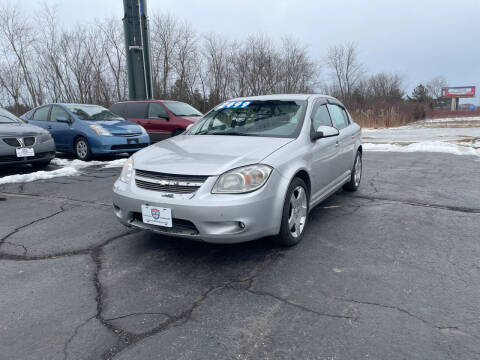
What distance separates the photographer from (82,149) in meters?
8.93

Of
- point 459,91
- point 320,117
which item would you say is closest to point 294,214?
point 320,117

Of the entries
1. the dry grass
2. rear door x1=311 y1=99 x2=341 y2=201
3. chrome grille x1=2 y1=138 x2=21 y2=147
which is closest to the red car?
chrome grille x1=2 y1=138 x2=21 y2=147

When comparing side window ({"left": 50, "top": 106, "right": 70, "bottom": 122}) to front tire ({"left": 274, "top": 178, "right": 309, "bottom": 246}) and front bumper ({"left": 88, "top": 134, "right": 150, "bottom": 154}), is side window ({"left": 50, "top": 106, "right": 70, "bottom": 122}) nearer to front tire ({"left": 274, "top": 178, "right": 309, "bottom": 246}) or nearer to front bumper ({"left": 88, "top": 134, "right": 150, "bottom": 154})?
front bumper ({"left": 88, "top": 134, "right": 150, "bottom": 154})

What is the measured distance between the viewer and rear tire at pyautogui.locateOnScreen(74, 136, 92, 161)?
8.78m

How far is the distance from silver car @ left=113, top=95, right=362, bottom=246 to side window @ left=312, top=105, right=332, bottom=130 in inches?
1.0

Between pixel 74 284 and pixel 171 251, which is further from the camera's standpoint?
pixel 171 251

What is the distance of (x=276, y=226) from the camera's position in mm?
3223

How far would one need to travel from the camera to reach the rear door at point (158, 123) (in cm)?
1050

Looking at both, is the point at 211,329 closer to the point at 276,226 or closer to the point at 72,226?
the point at 276,226

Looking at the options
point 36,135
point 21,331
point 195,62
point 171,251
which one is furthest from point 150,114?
point 195,62

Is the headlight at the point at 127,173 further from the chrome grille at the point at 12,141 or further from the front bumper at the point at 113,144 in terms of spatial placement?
the front bumper at the point at 113,144

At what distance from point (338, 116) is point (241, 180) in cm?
282

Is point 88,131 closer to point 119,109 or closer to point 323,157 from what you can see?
point 119,109

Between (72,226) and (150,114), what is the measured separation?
7150 mm
